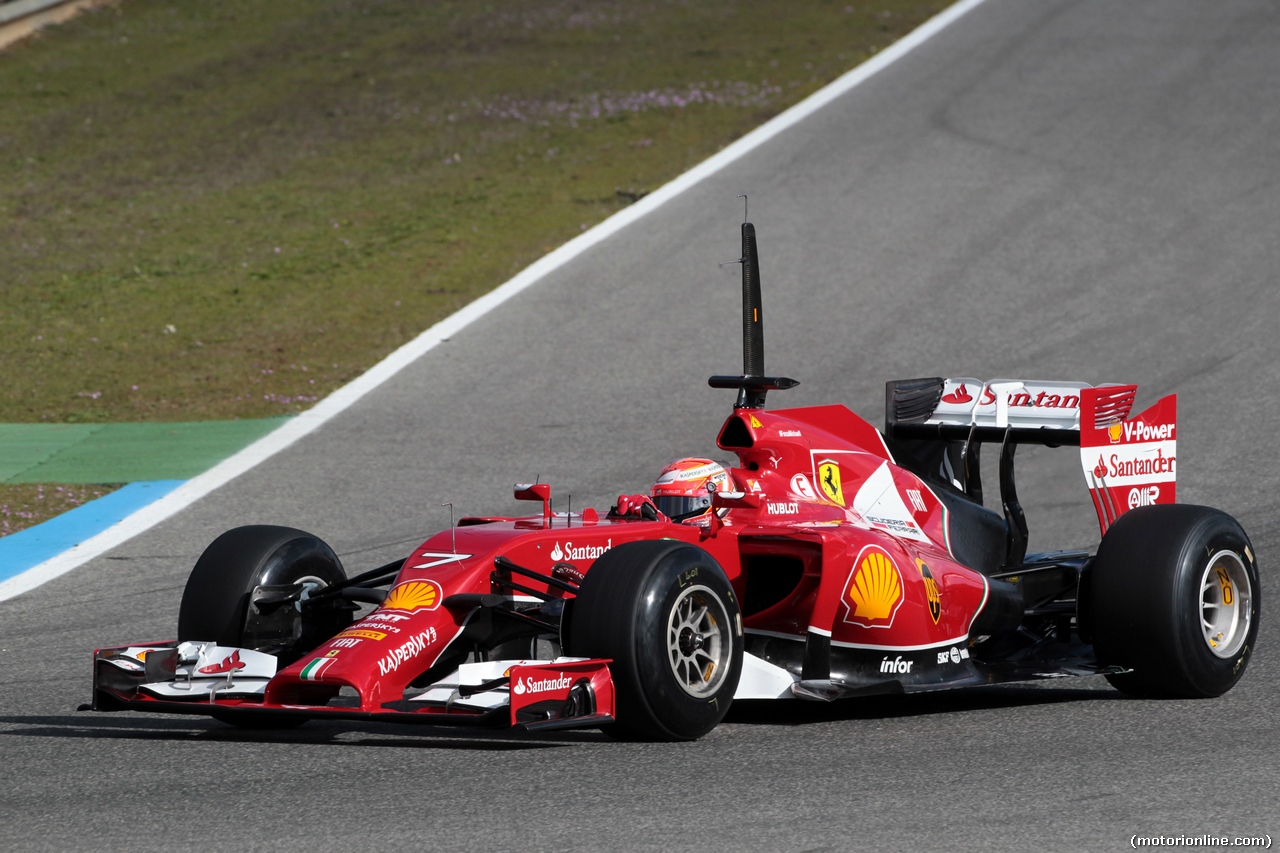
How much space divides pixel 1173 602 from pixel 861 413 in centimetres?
688

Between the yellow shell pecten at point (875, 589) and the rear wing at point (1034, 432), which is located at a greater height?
the rear wing at point (1034, 432)

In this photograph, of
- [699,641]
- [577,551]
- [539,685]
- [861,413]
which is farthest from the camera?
[861,413]

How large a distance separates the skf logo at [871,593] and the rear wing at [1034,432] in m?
1.43

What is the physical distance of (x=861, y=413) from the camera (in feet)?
46.3

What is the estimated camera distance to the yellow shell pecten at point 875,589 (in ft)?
23.3

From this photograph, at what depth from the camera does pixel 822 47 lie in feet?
90.6

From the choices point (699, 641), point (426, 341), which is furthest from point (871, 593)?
point (426, 341)

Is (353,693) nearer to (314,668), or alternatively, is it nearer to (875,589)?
(314,668)

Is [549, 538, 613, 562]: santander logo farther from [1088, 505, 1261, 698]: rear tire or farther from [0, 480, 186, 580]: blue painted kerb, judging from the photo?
[0, 480, 186, 580]: blue painted kerb

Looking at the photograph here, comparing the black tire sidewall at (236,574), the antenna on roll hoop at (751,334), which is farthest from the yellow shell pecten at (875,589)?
the black tire sidewall at (236,574)

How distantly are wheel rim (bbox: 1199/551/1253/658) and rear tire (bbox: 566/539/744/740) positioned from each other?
7.84 ft

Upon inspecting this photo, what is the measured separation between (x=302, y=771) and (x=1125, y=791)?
109 inches

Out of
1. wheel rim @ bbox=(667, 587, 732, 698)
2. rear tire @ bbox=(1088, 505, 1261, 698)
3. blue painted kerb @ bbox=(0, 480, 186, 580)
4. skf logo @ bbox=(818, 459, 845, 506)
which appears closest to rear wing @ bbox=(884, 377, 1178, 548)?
rear tire @ bbox=(1088, 505, 1261, 698)

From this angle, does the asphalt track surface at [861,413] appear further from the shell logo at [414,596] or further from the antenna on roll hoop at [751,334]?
the antenna on roll hoop at [751,334]
